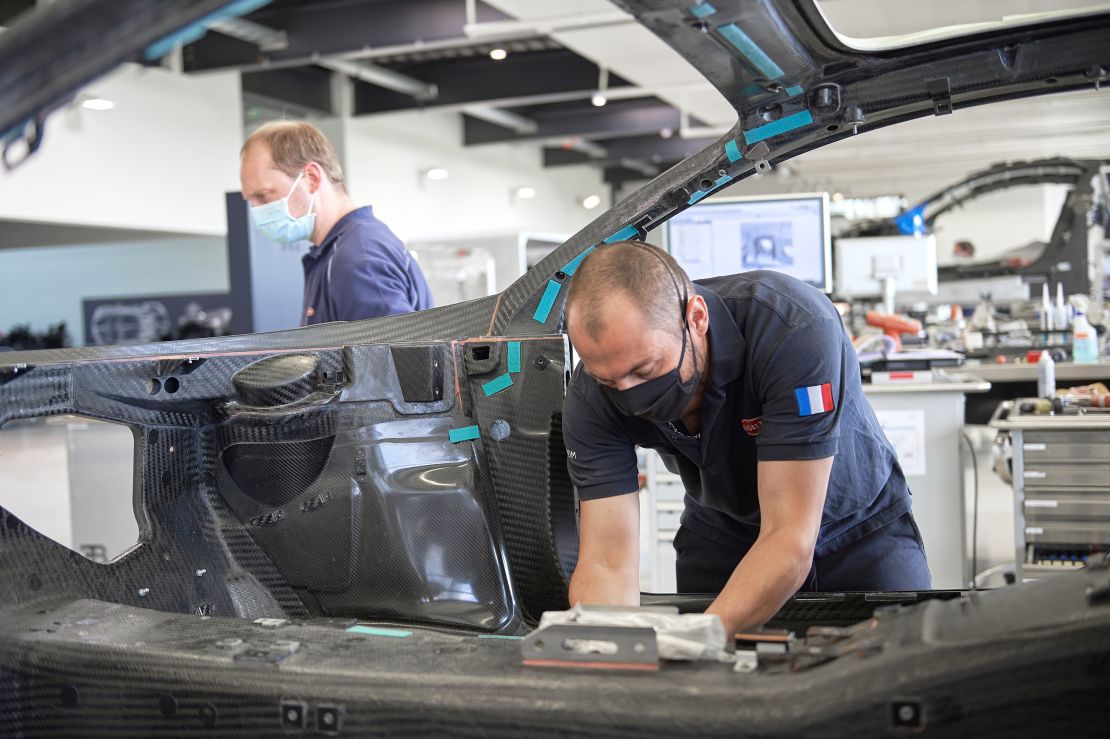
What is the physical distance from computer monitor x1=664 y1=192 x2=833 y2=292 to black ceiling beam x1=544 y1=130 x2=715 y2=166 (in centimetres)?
1324

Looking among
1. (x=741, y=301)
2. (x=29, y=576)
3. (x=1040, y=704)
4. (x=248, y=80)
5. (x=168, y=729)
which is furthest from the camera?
(x=248, y=80)

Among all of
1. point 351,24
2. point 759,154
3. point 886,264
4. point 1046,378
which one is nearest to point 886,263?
point 886,264

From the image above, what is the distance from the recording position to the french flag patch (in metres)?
1.72

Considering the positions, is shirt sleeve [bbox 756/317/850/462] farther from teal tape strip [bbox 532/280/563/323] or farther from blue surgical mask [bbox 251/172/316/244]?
blue surgical mask [bbox 251/172/316/244]

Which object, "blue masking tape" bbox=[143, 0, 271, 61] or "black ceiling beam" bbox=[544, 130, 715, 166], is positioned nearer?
"blue masking tape" bbox=[143, 0, 271, 61]

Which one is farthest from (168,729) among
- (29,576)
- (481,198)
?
(481,198)

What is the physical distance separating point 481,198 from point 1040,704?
16013mm

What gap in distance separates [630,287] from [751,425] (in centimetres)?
39

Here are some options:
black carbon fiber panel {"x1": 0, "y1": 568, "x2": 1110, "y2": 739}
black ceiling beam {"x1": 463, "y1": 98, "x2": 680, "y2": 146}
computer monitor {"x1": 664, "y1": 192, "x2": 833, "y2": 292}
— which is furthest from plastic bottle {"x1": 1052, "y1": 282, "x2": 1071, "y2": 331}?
black ceiling beam {"x1": 463, "y1": 98, "x2": 680, "y2": 146}

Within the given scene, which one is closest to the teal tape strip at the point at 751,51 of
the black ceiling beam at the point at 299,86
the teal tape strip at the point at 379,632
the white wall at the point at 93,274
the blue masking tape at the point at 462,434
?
the blue masking tape at the point at 462,434

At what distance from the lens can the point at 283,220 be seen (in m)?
2.93

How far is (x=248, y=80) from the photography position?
12.1 m

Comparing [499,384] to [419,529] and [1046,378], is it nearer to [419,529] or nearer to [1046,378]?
[419,529]

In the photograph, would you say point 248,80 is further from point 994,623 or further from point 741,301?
point 994,623
